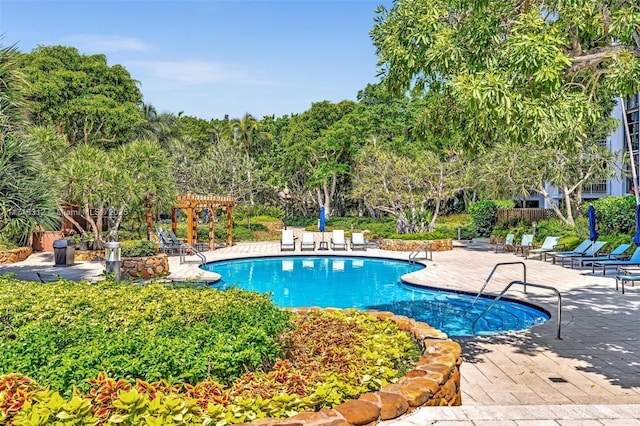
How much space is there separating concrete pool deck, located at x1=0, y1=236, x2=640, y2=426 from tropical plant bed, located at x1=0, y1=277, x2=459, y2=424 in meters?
0.62

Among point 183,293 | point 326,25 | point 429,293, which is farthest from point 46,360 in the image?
point 326,25

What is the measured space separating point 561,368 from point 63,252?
15.7 m

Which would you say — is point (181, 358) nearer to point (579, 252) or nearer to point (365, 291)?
point (365, 291)

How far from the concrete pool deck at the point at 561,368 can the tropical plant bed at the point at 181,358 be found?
62 cm

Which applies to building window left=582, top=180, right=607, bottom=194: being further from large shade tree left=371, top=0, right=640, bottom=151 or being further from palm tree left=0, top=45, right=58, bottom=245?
palm tree left=0, top=45, right=58, bottom=245

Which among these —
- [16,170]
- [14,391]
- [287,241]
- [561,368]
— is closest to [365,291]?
[561,368]

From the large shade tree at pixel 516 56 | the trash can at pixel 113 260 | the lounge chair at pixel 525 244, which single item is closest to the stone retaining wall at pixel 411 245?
the lounge chair at pixel 525 244

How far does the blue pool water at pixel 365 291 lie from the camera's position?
404 inches

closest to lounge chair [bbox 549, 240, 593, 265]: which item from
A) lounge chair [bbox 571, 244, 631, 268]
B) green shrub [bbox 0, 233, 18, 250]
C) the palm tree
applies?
lounge chair [bbox 571, 244, 631, 268]

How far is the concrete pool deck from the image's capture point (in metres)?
3.99

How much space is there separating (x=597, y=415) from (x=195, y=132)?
48.3m

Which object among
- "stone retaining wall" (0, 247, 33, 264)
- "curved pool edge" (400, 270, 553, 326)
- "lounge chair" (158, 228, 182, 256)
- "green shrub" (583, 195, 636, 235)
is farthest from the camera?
"lounge chair" (158, 228, 182, 256)

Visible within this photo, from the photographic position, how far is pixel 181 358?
400 cm

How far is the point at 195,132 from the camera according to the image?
48906 mm
